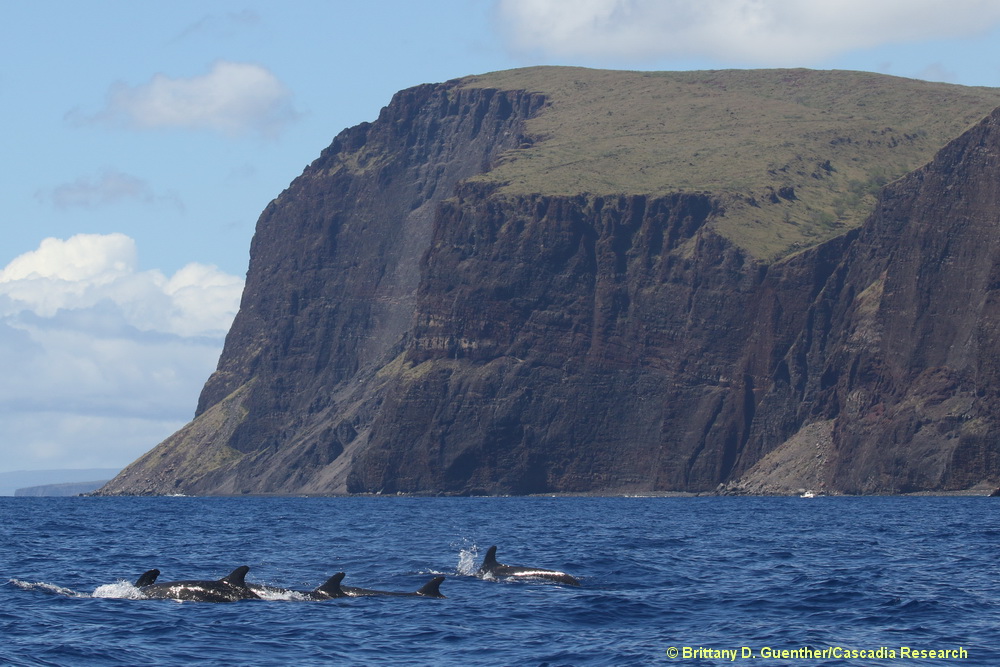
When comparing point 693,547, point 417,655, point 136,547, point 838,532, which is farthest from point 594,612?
point 838,532

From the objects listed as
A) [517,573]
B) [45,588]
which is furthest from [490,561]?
[45,588]

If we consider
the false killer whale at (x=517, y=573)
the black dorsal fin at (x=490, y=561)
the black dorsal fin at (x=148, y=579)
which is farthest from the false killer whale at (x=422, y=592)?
the black dorsal fin at (x=490, y=561)

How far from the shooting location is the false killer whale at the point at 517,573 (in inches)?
2024

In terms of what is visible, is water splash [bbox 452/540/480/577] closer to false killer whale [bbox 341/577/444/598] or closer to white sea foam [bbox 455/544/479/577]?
white sea foam [bbox 455/544/479/577]

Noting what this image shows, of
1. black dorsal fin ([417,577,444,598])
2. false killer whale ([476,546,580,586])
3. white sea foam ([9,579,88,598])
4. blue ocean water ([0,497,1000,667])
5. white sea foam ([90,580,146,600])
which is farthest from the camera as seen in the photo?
false killer whale ([476,546,580,586])

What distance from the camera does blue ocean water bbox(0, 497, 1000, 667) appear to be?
36.4 meters

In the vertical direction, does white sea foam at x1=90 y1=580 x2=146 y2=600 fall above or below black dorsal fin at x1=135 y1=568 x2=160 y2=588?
below

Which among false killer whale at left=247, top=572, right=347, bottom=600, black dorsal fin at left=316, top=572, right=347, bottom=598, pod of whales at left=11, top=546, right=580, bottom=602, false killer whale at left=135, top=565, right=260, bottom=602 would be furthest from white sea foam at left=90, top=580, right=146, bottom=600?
black dorsal fin at left=316, top=572, right=347, bottom=598

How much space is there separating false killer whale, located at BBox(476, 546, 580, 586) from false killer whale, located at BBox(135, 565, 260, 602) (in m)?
10.3

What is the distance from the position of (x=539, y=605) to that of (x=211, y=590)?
9.98 meters

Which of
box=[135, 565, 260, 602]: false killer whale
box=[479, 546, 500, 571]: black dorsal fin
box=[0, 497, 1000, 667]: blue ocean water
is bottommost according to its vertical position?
box=[0, 497, 1000, 667]: blue ocean water

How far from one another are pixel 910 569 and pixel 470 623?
21.2 metres

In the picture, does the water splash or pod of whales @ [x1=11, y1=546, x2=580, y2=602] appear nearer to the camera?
pod of whales @ [x1=11, y1=546, x2=580, y2=602]

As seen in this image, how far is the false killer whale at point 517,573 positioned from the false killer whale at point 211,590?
33.8 ft
